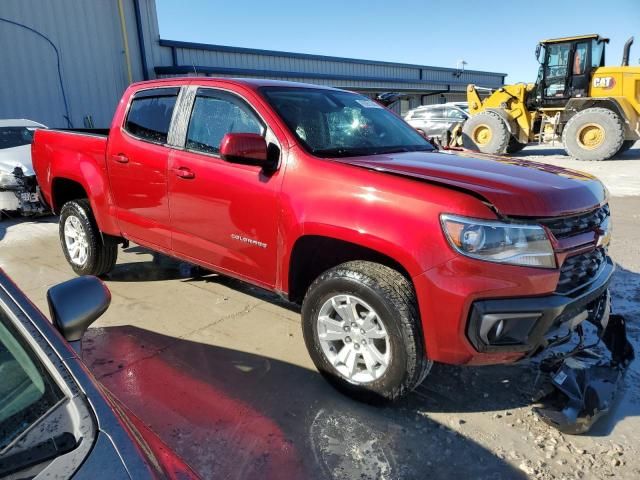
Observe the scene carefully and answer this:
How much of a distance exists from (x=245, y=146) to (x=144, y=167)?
4.56ft

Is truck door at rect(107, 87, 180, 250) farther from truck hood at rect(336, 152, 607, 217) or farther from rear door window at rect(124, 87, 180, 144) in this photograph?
truck hood at rect(336, 152, 607, 217)

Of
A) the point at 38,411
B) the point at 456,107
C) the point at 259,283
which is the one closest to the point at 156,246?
the point at 259,283

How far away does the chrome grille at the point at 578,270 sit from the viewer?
2486 mm

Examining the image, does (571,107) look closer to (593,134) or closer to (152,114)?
(593,134)

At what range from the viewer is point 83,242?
4836mm

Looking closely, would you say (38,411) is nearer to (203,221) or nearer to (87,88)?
(203,221)

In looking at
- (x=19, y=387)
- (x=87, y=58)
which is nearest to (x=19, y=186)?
(x=19, y=387)

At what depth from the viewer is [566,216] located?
2.50 m

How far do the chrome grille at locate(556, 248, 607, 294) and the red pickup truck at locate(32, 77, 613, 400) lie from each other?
0.04 feet

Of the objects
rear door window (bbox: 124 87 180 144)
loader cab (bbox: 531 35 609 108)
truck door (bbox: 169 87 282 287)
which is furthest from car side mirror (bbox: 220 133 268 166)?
loader cab (bbox: 531 35 609 108)

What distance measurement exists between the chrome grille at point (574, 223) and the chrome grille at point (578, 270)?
0.13 meters

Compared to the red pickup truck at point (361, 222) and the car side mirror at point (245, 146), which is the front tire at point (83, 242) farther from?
the car side mirror at point (245, 146)

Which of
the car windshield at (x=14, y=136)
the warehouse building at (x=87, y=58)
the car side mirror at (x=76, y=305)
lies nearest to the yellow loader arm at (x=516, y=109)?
the warehouse building at (x=87, y=58)

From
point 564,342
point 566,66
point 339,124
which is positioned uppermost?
point 566,66
